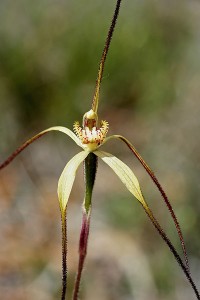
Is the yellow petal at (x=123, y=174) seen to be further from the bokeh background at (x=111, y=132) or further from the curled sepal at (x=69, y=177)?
the bokeh background at (x=111, y=132)

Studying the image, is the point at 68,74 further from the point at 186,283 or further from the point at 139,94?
the point at 186,283

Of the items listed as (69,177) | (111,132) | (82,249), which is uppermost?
(111,132)

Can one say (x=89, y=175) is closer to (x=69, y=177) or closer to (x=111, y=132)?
(x=69, y=177)

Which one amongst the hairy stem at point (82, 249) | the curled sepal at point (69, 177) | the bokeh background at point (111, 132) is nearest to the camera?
the hairy stem at point (82, 249)

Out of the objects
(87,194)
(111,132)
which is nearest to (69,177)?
(87,194)

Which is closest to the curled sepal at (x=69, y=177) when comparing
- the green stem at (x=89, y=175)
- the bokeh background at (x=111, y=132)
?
the green stem at (x=89, y=175)

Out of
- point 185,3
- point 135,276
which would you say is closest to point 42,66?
point 185,3

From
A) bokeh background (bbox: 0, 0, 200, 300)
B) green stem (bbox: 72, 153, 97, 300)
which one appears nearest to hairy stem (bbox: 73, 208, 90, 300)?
green stem (bbox: 72, 153, 97, 300)

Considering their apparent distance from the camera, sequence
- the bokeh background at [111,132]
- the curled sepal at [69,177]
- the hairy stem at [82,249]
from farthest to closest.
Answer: the bokeh background at [111,132]
the curled sepal at [69,177]
the hairy stem at [82,249]
